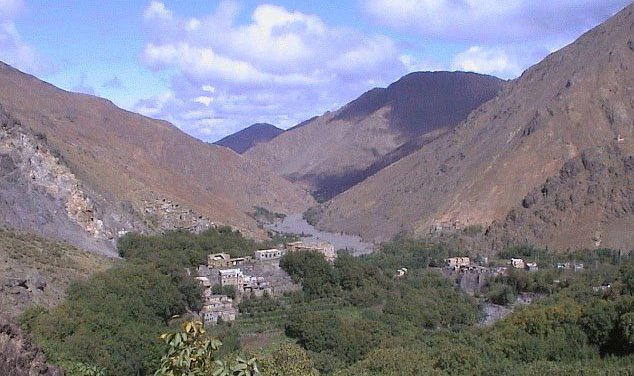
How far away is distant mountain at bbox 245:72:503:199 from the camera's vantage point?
6506 inches

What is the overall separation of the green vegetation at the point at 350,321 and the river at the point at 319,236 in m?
20.6

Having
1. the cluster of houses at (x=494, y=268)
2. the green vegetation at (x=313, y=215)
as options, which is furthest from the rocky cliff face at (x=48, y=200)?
the green vegetation at (x=313, y=215)

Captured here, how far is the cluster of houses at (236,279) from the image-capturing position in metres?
43.9

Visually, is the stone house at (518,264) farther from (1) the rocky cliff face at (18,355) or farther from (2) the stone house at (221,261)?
(1) the rocky cliff face at (18,355)

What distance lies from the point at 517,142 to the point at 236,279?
50.0 meters

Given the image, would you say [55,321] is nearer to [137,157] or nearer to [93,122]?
[137,157]

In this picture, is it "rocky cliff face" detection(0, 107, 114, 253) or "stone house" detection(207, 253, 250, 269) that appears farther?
"stone house" detection(207, 253, 250, 269)

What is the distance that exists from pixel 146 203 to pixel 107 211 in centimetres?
1070

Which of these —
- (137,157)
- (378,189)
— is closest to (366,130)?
(378,189)

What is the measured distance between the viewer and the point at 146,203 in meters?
65.8

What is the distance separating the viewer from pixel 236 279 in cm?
4884

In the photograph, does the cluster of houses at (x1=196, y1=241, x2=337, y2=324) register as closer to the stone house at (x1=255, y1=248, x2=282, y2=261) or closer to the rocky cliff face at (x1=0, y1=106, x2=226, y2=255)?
the stone house at (x1=255, y1=248, x2=282, y2=261)

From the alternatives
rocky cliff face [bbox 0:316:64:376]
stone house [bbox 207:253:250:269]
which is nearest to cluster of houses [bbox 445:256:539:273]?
stone house [bbox 207:253:250:269]

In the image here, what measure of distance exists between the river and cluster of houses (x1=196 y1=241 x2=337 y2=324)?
2291 centimetres
